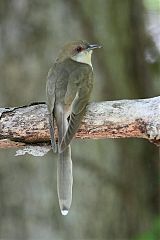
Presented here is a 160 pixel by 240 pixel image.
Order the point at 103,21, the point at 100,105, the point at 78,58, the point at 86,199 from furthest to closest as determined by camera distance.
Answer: the point at 103,21
the point at 86,199
the point at 78,58
the point at 100,105

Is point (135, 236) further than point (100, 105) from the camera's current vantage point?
Yes

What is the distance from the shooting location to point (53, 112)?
11.4 ft

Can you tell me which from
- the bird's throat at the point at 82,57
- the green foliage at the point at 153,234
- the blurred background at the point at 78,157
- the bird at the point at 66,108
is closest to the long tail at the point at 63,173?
the bird at the point at 66,108

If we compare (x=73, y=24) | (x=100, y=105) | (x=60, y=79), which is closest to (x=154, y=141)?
(x=100, y=105)

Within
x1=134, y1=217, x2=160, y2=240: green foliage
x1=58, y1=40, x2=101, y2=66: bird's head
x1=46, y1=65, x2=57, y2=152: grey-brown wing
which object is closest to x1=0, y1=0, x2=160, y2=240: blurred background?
x1=134, y1=217, x2=160, y2=240: green foliage

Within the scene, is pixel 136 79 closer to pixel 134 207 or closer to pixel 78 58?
pixel 134 207

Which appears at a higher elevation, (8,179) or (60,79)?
(60,79)

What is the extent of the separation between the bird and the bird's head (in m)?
0.17

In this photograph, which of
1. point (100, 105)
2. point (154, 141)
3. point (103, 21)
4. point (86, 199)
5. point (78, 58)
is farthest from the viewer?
point (103, 21)

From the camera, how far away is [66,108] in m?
3.54

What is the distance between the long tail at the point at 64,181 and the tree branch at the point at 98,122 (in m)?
0.12

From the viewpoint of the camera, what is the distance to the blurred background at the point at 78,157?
4945 mm

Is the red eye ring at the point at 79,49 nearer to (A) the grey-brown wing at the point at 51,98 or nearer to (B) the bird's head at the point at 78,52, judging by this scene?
(B) the bird's head at the point at 78,52

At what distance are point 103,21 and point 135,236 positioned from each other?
1.64 metres
